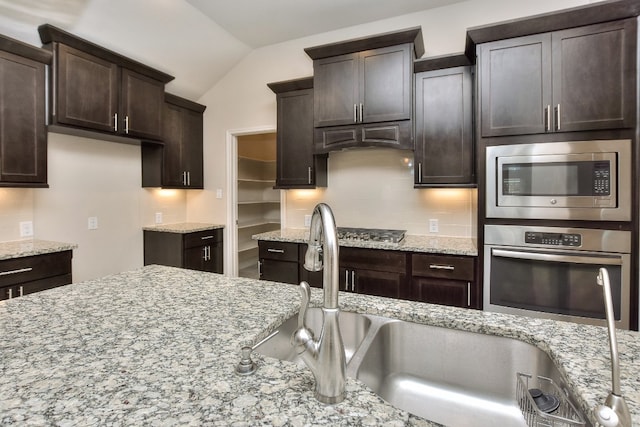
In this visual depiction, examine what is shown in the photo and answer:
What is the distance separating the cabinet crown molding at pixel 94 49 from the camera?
2.60m

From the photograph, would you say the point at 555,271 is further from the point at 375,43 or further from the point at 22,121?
the point at 22,121

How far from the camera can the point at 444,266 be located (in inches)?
100

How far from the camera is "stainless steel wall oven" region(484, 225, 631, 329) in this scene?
205 centimetres

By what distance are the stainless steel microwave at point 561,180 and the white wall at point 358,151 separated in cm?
67

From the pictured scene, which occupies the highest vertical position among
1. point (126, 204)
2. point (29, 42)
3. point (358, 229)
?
point (29, 42)

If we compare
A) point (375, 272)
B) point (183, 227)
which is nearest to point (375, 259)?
point (375, 272)

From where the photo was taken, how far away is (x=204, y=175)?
431cm

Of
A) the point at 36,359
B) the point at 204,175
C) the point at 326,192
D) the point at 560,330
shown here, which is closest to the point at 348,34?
the point at 326,192

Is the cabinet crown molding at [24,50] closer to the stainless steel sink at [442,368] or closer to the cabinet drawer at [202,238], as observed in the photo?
the cabinet drawer at [202,238]

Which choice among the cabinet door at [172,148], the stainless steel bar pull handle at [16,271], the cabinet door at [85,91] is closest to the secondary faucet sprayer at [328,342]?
the stainless steel bar pull handle at [16,271]

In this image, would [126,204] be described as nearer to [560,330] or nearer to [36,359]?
[36,359]

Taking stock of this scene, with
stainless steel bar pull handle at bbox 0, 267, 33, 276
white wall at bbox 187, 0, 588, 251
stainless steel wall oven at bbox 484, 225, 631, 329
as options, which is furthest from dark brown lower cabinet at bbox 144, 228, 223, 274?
stainless steel wall oven at bbox 484, 225, 631, 329

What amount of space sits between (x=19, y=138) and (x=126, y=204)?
4.21 ft

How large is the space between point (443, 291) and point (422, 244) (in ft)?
1.34
